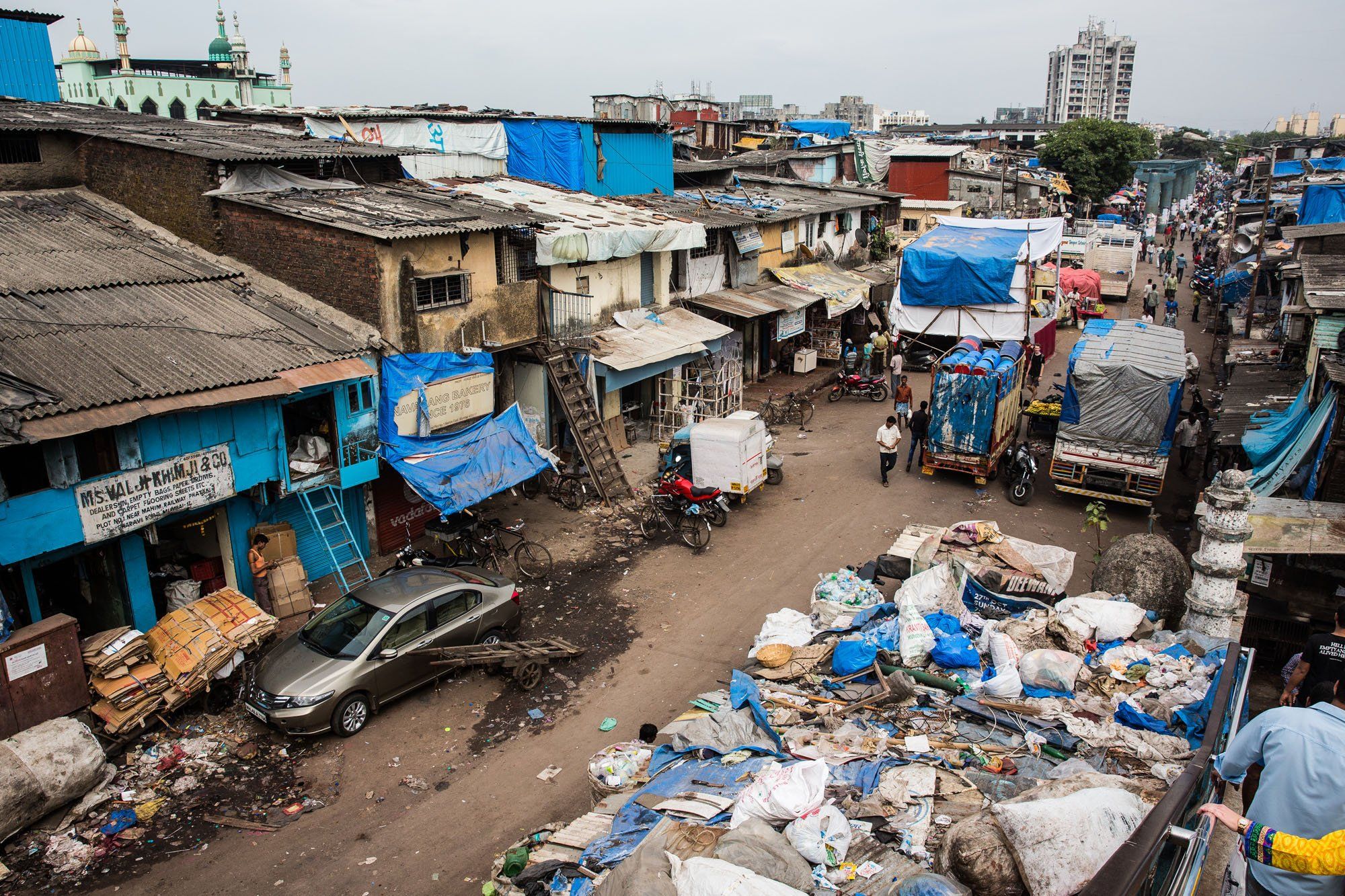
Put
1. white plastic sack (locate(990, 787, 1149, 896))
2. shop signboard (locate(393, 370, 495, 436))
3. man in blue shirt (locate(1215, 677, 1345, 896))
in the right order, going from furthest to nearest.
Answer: shop signboard (locate(393, 370, 495, 436)), white plastic sack (locate(990, 787, 1149, 896)), man in blue shirt (locate(1215, 677, 1345, 896))

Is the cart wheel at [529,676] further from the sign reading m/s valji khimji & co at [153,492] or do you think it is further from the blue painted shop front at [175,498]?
the sign reading m/s valji khimji & co at [153,492]

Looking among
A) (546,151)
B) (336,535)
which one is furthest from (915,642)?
(546,151)

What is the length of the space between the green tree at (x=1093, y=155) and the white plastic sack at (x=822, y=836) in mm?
67004

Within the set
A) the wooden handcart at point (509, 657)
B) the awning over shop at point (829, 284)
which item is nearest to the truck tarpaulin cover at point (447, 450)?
the wooden handcart at point (509, 657)

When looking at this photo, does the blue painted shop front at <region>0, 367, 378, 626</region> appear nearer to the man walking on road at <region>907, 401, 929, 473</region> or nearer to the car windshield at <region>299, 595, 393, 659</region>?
the car windshield at <region>299, 595, 393, 659</region>

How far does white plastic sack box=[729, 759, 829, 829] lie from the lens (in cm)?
615

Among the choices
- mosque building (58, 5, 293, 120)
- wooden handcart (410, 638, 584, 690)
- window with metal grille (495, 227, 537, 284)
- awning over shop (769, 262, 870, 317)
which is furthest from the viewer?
mosque building (58, 5, 293, 120)

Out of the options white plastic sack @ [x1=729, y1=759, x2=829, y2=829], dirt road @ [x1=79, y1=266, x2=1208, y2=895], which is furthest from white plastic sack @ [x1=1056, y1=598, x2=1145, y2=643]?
white plastic sack @ [x1=729, y1=759, x2=829, y2=829]

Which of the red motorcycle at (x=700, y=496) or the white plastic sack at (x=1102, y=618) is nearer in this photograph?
the white plastic sack at (x=1102, y=618)

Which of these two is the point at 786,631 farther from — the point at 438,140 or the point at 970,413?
the point at 438,140

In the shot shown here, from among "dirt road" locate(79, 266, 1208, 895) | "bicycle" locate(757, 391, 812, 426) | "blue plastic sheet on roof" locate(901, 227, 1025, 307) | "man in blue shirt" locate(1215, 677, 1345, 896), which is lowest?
"dirt road" locate(79, 266, 1208, 895)

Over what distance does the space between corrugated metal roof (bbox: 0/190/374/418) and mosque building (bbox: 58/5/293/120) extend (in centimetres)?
4246

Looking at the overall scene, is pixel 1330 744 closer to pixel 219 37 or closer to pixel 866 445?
pixel 866 445

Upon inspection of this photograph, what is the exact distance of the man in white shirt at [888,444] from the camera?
Result: 17750 millimetres
